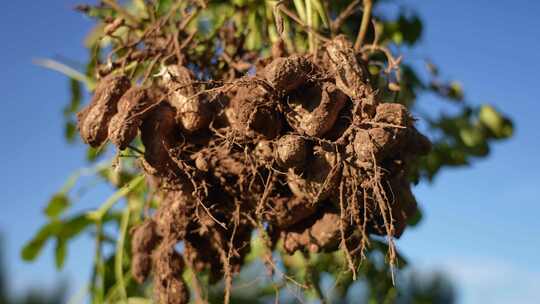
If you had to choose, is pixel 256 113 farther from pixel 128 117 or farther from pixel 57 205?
pixel 57 205

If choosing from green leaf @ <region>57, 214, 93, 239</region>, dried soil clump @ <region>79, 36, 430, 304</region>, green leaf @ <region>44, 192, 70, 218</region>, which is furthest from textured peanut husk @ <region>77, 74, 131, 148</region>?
green leaf @ <region>44, 192, 70, 218</region>

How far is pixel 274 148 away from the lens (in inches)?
35.1

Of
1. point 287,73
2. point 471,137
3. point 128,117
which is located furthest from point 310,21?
point 471,137

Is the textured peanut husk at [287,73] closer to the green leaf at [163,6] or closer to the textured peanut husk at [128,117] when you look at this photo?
the textured peanut husk at [128,117]

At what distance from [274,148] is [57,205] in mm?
926

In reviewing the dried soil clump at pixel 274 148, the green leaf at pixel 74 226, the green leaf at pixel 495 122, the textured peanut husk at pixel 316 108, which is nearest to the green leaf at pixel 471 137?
the green leaf at pixel 495 122

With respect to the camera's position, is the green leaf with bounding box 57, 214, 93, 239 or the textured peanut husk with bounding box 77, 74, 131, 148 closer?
the textured peanut husk with bounding box 77, 74, 131, 148

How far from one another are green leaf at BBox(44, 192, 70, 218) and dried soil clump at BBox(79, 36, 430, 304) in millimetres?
638

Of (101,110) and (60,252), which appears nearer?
(101,110)

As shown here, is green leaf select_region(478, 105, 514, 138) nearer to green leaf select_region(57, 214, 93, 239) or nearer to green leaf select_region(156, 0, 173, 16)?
green leaf select_region(156, 0, 173, 16)

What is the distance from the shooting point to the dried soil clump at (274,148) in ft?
2.89

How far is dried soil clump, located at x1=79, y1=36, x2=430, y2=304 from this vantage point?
88 cm

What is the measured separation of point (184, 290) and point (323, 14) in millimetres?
535

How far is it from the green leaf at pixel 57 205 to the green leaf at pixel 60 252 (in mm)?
88
